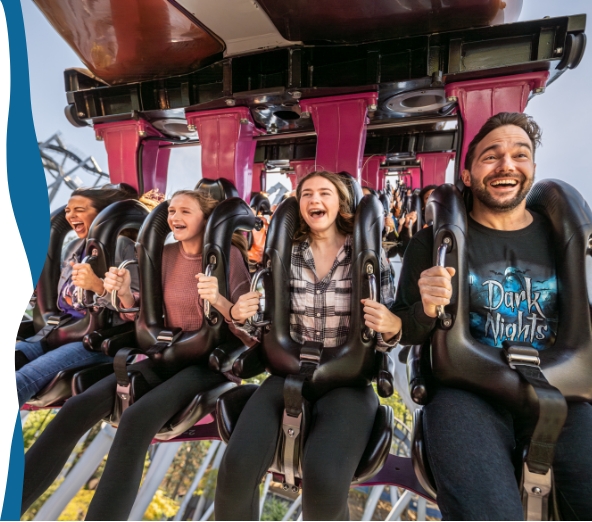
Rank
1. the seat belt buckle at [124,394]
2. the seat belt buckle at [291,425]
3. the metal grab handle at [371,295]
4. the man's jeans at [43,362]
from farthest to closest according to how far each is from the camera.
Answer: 1. the man's jeans at [43,362]
2. the seat belt buckle at [124,394]
3. the metal grab handle at [371,295]
4. the seat belt buckle at [291,425]

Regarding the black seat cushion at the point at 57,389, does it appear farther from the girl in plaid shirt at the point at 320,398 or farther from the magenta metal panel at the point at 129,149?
the magenta metal panel at the point at 129,149

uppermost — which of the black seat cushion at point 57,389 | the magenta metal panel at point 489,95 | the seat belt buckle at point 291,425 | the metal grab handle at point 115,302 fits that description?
the magenta metal panel at point 489,95

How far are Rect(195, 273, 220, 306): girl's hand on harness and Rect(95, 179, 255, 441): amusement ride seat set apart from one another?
30 mm

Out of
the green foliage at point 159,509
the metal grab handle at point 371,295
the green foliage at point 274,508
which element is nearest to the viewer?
the metal grab handle at point 371,295

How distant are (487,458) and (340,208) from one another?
2.30 feet

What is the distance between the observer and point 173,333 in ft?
3.56

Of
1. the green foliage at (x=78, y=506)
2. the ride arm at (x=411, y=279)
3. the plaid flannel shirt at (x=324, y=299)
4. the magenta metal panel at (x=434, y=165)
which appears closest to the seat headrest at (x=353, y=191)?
the plaid flannel shirt at (x=324, y=299)

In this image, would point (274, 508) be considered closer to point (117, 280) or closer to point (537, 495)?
point (117, 280)

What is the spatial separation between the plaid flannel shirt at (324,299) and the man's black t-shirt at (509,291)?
0.59 ft

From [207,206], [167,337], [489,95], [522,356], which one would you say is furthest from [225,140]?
[522,356]

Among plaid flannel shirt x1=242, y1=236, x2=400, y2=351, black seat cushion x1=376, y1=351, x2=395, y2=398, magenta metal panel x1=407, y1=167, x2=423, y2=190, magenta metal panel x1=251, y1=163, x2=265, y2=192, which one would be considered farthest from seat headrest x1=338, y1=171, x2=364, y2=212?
magenta metal panel x1=407, y1=167, x2=423, y2=190

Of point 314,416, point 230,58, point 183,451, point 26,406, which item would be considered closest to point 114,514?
point 314,416

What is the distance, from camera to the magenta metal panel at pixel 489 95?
1.11m

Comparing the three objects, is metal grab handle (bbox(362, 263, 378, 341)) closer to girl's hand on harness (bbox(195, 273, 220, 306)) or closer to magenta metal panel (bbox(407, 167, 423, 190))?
girl's hand on harness (bbox(195, 273, 220, 306))
